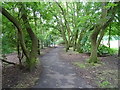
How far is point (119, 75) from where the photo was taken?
6258mm

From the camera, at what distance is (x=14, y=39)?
6.87 m

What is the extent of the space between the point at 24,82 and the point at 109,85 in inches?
155

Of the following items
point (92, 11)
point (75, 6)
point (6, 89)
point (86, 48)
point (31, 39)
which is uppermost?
point (75, 6)

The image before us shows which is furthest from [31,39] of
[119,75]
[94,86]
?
[119,75]

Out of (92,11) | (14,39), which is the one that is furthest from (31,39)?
(92,11)

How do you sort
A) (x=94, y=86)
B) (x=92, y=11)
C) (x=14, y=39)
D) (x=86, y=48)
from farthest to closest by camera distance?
1. (x=86, y=48)
2. (x=92, y=11)
3. (x=14, y=39)
4. (x=94, y=86)

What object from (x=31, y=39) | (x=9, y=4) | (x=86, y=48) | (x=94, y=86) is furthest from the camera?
(x=86, y=48)

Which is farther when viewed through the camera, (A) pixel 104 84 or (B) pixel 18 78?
(B) pixel 18 78

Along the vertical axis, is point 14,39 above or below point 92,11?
below

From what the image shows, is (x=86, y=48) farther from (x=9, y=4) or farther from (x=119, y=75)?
(x=9, y=4)

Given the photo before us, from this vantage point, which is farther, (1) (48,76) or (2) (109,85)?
(1) (48,76)

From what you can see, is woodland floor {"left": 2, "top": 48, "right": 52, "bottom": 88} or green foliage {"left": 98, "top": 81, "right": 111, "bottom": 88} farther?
woodland floor {"left": 2, "top": 48, "right": 52, "bottom": 88}

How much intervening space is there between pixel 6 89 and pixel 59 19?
1281cm

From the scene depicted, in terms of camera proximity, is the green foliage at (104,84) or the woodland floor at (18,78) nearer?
the green foliage at (104,84)
